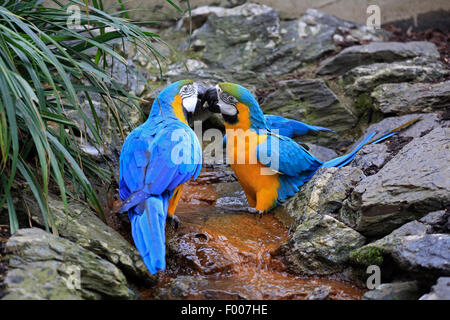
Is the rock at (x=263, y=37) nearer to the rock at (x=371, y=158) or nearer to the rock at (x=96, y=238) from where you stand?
the rock at (x=371, y=158)

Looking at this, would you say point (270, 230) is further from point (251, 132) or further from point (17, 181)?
point (17, 181)

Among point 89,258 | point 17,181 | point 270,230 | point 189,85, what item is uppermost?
point 189,85

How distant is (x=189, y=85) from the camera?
9.27ft

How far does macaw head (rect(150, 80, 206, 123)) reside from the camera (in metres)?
2.69

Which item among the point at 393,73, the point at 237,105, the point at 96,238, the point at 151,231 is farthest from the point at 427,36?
the point at 96,238

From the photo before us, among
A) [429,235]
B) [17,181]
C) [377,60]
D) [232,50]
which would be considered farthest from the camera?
[232,50]

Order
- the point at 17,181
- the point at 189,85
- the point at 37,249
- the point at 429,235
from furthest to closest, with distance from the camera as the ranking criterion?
1. the point at 189,85
2. the point at 17,181
3. the point at 429,235
4. the point at 37,249

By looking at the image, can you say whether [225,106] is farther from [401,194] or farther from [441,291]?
[441,291]

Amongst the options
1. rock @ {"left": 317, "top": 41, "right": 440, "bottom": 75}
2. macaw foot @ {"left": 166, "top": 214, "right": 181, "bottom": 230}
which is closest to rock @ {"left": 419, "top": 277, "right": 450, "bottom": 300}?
macaw foot @ {"left": 166, "top": 214, "right": 181, "bottom": 230}

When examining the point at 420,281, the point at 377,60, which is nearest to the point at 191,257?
the point at 420,281

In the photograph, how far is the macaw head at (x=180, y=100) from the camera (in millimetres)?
2689

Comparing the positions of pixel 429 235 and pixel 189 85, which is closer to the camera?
pixel 429 235

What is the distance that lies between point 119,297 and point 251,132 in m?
1.45

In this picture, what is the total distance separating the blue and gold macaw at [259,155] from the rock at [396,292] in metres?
1.14
